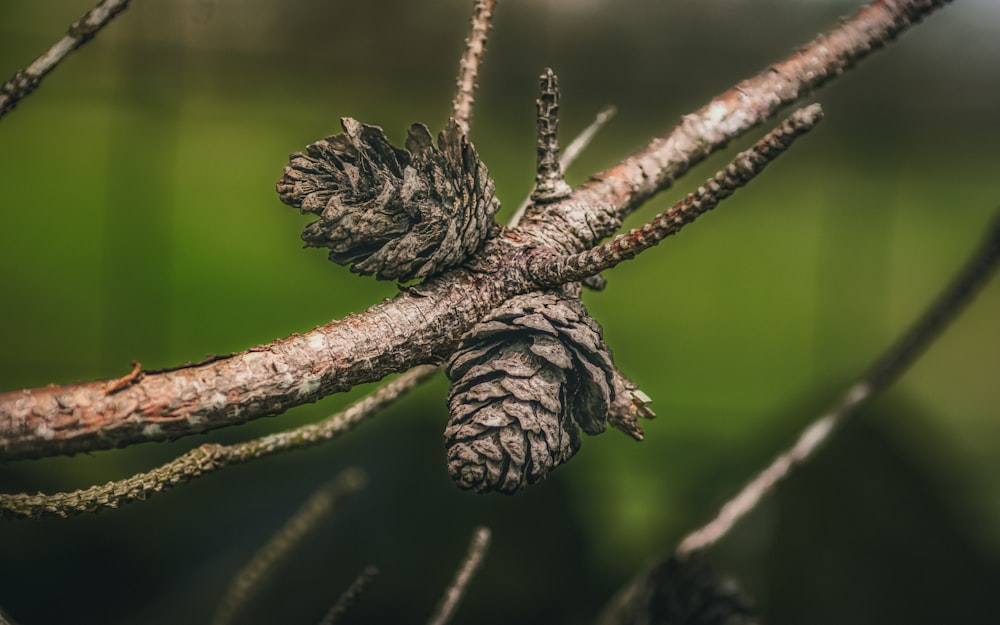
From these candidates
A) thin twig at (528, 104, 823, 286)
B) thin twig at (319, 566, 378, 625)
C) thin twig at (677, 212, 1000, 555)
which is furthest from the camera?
thin twig at (677, 212, 1000, 555)

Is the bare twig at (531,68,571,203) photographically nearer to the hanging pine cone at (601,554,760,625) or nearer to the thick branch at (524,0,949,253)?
the thick branch at (524,0,949,253)

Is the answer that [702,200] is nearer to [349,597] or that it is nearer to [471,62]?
[471,62]

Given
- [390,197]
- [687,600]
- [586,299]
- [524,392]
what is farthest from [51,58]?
[687,600]

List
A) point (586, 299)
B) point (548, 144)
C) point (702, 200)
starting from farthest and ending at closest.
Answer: point (586, 299) < point (548, 144) < point (702, 200)

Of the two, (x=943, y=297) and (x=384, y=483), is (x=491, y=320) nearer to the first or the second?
(x=384, y=483)

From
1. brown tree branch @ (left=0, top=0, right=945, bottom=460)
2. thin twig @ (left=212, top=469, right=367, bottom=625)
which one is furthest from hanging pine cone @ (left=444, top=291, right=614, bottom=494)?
thin twig @ (left=212, top=469, right=367, bottom=625)
